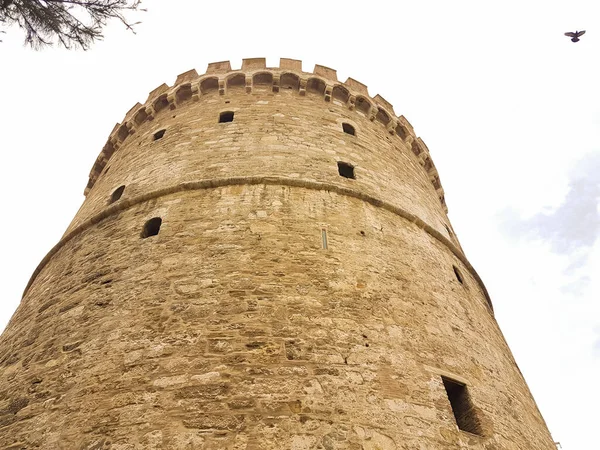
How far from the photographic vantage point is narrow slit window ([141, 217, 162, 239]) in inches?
240

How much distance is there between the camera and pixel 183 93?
9.45m

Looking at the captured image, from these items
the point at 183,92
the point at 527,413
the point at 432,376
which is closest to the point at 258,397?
the point at 432,376

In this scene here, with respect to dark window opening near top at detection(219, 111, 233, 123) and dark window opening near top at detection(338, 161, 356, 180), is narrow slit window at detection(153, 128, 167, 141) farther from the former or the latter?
dark window opening near top at detection(338, 161, 356, 180)

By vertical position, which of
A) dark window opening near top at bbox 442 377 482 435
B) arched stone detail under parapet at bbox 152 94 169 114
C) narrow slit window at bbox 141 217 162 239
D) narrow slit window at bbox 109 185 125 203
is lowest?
dark window opening near top at bbox 442 377 482 435

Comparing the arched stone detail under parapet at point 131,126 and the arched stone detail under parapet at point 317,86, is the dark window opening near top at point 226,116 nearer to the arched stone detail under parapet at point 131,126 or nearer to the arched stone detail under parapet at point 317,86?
the arched stone detail under parapet at point 317,86

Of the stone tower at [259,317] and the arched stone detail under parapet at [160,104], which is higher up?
the arched stone detail under parapet at [160,104]

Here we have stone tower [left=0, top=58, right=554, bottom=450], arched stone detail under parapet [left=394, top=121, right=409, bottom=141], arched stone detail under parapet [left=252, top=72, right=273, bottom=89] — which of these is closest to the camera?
stone tower [left=0, top=58, right=554, bottom=450]

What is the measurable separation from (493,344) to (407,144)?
17.2 feet

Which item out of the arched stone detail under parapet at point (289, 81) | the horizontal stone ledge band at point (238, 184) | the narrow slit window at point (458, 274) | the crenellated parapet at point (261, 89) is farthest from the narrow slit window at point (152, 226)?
the arched stone detail under parapet at point (289, 81)

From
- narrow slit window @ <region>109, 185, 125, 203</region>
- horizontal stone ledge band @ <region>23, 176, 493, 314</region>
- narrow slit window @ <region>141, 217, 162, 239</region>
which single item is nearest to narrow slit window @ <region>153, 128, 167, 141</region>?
narrow slit window @ <region>109, 185, 125, 203</region>

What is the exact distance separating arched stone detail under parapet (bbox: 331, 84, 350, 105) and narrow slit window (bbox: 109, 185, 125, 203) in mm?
4335

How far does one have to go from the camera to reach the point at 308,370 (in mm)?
4113

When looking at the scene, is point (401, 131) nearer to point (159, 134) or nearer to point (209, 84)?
point (209, 84)

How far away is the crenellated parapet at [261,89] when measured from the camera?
9156 millimetres
